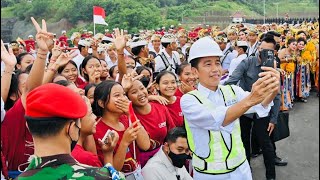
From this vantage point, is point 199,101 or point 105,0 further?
point 105,0

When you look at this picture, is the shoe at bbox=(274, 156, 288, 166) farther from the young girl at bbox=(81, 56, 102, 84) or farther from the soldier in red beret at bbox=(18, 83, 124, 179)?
the soldier in red beret at bbox=(18, 83, 124, 179)

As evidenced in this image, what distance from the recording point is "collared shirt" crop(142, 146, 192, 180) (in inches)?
129

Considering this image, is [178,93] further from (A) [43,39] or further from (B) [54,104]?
(B) [54,104]

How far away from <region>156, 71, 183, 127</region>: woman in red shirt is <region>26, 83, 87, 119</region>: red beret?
2485 mm

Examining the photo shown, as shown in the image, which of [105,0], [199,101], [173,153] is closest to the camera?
[199,101]

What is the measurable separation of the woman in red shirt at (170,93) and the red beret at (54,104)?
2.49 meters

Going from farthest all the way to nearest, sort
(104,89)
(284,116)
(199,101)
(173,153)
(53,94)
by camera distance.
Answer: (284,116) < (173,153) < (104,89) < (199,101) < (53,94)

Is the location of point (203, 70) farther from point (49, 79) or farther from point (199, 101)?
point (49, 79)

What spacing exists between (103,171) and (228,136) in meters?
1.16

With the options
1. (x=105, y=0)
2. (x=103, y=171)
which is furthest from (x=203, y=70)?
(x=105, y=0)

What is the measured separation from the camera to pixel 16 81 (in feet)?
10.5

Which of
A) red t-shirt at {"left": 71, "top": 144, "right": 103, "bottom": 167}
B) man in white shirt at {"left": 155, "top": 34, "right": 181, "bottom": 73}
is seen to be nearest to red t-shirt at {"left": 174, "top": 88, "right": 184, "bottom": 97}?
man in white shirt at {"left": 155, "top": 34, "right": 181, "bottom": 73}

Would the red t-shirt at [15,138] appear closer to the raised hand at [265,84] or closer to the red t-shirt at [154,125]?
the red t-shirt at [154,125]

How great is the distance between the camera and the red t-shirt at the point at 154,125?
11.4 feet
